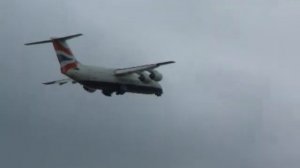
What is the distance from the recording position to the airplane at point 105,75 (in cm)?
9456

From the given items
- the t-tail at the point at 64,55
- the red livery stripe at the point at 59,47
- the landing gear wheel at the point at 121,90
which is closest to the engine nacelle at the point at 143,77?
the landing gear wheel at the point at 121,90

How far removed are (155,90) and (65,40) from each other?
10.9m

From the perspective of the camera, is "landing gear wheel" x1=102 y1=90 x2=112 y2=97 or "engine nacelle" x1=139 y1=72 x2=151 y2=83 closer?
"landing gear wheel" x1=102 y1=90 x2=112 y2=97

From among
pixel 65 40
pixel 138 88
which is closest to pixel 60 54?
pixel 65 40

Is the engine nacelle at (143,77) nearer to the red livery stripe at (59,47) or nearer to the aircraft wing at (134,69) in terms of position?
the aircraft wing at (134,69)

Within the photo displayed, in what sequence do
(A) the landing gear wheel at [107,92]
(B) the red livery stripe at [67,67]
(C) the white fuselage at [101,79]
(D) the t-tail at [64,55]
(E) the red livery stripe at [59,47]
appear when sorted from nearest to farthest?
(C) the white fuselage at [101,79] → (B) the red livery stripe at [67,67] → (D) the t-tail at [64,55] → (A) the landing gear wheel at [107,92] → (E) the red livery stripe at [59,47]

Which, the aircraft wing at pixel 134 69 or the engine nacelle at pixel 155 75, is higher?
the aircraft wing at pixel 134 69

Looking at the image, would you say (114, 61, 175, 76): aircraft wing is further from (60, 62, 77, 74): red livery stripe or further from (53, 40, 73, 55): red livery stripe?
(53, 40, 73, 55): red livery stripe

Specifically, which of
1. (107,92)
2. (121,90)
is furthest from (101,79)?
(121,90)

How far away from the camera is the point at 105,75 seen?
312ft

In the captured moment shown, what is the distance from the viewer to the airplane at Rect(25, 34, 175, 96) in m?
94.6

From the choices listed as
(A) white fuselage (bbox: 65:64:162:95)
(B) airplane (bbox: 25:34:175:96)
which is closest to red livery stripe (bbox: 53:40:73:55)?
(B) airplane (bbox: 25:34:175:96)

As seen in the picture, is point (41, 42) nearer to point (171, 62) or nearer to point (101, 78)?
point (101, 78)

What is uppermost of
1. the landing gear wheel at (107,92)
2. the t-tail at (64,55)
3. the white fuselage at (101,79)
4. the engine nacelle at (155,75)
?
the t-tail at (64,55)
